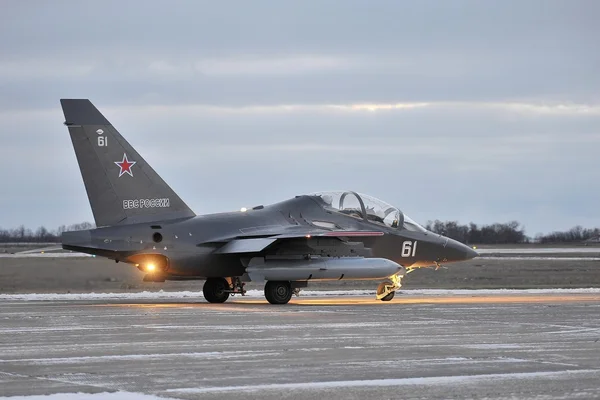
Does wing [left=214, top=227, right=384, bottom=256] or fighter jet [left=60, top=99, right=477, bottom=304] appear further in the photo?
wing [left=214, top=227, right=384, bottom=256]

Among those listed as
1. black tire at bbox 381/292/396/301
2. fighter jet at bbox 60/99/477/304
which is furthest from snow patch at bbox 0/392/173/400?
black tire at bbox 381/292/396/301

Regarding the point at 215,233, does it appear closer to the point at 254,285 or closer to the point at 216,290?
the point at 216,290

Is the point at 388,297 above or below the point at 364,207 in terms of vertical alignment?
below

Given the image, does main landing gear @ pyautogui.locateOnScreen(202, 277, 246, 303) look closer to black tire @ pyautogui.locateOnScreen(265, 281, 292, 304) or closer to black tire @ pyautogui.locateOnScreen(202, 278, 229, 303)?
black tire @ pyautogui.locateOnScreen(202, 278, 229, 303)

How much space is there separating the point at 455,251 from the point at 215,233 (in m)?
7.99

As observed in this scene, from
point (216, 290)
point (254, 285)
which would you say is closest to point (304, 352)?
point (216, 290)

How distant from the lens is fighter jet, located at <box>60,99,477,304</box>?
27.6m

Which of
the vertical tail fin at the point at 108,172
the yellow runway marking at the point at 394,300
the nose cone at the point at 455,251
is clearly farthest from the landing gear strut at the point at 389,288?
the vertical tail fin at the point at 108,172

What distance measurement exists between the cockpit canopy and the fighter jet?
0.03m

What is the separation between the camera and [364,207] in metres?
30.4

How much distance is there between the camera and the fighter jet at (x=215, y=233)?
1086 inches

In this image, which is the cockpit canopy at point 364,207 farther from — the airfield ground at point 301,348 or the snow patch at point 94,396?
the snow patch at point 94,396

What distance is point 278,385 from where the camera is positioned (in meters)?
12.0

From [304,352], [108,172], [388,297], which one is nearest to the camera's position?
[304,352]
